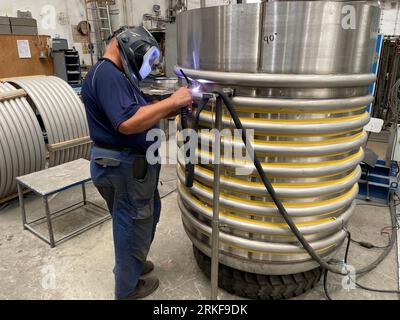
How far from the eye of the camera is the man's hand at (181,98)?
A: 137 centimetres

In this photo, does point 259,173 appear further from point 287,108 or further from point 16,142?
point 16,142

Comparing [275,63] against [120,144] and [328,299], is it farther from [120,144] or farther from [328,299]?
[328,299]

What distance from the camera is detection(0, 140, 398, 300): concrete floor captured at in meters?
1.87

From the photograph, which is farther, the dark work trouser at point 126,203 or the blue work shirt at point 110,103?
the dark work trouser at point 126,203

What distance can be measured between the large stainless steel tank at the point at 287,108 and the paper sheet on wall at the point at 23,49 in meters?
4.02

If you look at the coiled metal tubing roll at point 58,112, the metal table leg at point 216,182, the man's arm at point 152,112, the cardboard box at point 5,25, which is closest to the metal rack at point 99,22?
the cardboard box at point 5,25

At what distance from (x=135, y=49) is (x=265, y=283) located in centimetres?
136

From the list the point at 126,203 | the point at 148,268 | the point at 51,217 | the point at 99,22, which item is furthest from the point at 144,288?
the point at 99,22

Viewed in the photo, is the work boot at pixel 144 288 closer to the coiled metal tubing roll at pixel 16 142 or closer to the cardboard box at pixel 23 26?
the coiled metal tubing roll at pixel 16 142

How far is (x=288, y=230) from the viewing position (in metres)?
1.49

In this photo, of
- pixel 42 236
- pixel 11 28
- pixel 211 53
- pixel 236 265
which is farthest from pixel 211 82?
pixel 11 28

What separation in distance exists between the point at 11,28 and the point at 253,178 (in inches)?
183

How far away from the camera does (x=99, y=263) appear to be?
2119mm

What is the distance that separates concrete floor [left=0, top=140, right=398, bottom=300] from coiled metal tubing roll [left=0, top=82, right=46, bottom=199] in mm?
356
